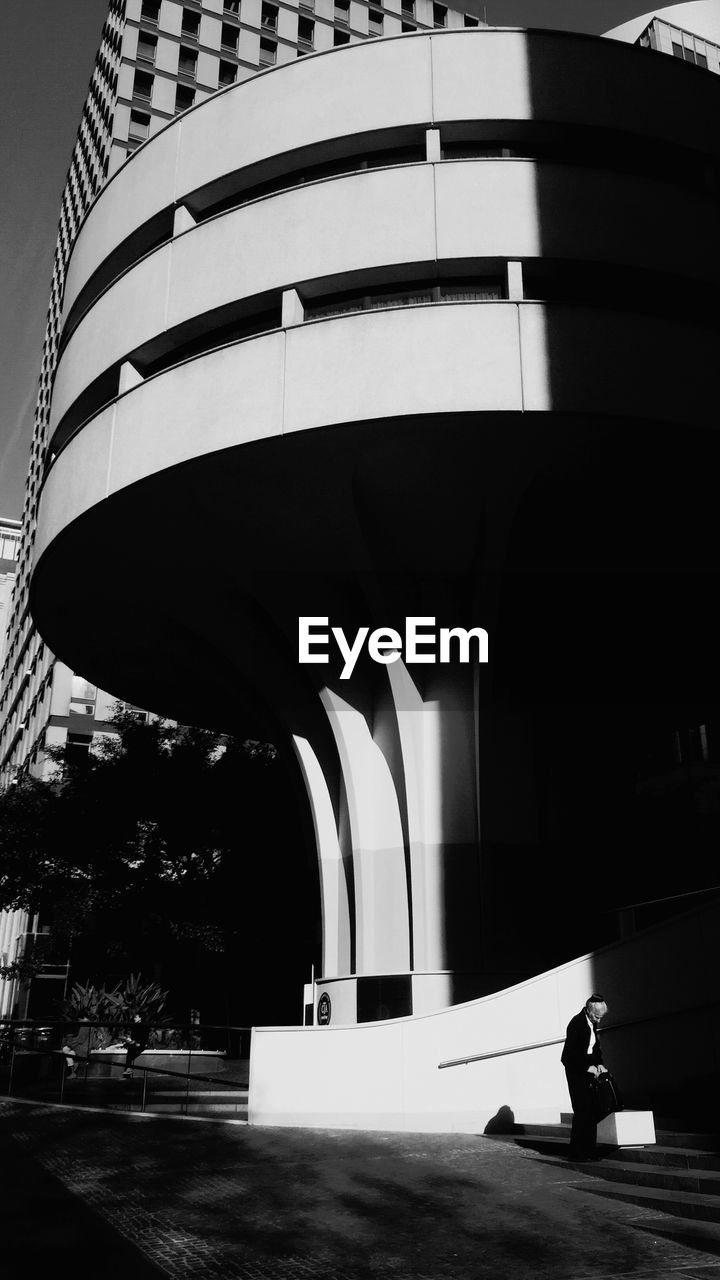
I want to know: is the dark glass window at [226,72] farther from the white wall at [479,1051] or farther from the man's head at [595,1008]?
the man's head at [595,1008]

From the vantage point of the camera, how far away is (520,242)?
14.2m

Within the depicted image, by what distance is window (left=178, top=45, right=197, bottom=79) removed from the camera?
44656mm

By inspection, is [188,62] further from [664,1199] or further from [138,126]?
[664,1199]

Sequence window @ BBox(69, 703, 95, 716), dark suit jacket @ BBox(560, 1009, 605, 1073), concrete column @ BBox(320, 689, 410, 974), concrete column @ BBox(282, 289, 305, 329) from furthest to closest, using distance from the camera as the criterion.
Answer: window @ BBox(69, 703, 95, 716), concrete column @ BBox(320, 689, 410, 974), concrete column @ BBox(282, 289, 305, 329), dark suit jacket @ BBox(560, 1009, 605, 1073)

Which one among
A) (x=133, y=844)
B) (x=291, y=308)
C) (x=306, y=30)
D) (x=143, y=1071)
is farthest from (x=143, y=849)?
(x=306, y=30)

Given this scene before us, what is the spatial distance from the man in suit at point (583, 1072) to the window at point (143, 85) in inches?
1817

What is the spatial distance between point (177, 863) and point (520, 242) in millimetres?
21152

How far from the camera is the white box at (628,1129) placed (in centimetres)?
901

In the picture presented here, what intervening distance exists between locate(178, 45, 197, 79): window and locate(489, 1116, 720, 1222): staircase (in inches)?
1864

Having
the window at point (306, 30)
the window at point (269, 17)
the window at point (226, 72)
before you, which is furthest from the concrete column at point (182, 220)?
the window at point (306, 30)

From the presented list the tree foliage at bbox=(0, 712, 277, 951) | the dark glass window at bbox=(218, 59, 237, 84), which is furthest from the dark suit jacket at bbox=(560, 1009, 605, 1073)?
the dark glass window at bbox=(218, 59, 237, 84)

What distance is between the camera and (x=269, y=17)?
4556cm

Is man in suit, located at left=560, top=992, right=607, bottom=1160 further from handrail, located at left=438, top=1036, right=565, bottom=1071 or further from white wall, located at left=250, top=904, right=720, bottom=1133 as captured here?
handrail, located at left=438, top=1036, right=565, bottom=1071

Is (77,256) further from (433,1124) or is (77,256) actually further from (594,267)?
(433,1124)
